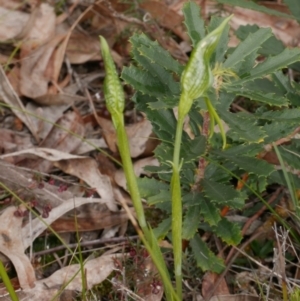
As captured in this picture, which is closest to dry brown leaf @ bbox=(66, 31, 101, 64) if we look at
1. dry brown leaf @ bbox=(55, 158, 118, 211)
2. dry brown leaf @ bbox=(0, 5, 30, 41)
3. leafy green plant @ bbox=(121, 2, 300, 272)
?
dry brown leaf @ bbox=(0, 5, 30, 41)

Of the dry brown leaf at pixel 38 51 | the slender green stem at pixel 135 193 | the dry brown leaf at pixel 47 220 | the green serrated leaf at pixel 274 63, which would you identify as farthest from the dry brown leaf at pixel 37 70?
the slender green stem at pixel 135 193

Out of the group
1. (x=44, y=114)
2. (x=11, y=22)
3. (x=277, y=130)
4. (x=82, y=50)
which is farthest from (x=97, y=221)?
(x=11, y=22)

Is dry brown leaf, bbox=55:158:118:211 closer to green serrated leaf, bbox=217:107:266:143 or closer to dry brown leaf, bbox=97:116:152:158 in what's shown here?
dry brown leaf, bbox=97:116:152:158

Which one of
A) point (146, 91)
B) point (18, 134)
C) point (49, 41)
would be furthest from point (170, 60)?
point (49, 41)

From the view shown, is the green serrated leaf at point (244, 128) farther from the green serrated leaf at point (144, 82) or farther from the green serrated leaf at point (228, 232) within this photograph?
the green serrated leaf at point (228, 232)

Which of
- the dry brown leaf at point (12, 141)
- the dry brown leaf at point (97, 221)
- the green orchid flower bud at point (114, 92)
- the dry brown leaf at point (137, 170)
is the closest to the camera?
the green orchid flower bud at point (114, 92)

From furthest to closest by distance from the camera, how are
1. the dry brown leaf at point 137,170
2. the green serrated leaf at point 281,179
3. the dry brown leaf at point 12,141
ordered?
the dry brown leaf at point 12,141, the dry brown leaf at point 137,170, the green serrated leaf at point 281,179

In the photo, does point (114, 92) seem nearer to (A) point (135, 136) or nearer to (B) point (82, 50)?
(A) point (135, 136)
